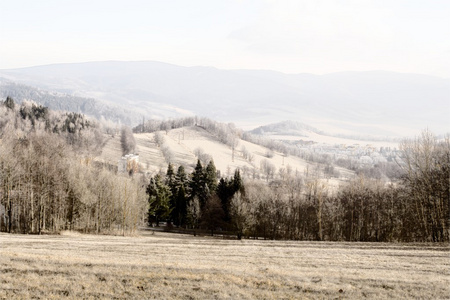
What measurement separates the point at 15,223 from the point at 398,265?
4668 cm

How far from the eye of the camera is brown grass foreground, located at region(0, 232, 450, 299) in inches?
728

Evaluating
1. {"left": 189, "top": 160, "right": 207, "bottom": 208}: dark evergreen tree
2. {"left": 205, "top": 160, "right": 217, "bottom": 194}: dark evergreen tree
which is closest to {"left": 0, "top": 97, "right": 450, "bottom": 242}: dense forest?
{"left": 189, "top": 160, "right": 207, "bottom": 208}: dark evergreen tree

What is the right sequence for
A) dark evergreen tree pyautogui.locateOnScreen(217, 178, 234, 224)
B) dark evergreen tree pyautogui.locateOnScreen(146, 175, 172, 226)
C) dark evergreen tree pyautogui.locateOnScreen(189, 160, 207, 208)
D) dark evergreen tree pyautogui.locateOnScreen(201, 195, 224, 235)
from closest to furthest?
dark evergreen tree pyautogui.locateOnScreen(201, 195, 224, 235) → dark evergreen tree pyautogui.locateOnScreen(217, 178, 234, 224) → dark evergreen tree pyautogui.locateOnScreen(146, 175, 172, 226) → dark evergreen tree pyautogui.locateOnScreen(189, 160, 207, 208)

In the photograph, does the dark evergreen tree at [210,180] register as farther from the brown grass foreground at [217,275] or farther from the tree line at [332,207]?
the brown grass foreground at [217,275]

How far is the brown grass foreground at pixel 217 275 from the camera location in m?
18.5

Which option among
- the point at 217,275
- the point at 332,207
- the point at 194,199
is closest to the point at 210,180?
the point at 194,199

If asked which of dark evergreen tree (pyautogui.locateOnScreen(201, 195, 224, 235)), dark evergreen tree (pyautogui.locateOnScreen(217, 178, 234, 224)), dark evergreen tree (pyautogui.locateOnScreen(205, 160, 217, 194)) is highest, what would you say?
dark evergreen tree (pyautogui.locateOnScreen(205, 160, 217, 194))

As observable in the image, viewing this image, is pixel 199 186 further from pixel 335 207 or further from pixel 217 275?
pixel 217 275

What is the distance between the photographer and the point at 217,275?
2125cm

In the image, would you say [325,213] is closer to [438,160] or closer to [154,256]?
[438,160]

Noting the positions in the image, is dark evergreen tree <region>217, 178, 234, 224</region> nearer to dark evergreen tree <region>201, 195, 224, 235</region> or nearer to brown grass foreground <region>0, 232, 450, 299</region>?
dark evergreen tree <region>201, 195, 224, 235</region>

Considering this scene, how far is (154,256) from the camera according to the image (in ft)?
90.4

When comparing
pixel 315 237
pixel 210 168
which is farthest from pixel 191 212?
pixel 315 237

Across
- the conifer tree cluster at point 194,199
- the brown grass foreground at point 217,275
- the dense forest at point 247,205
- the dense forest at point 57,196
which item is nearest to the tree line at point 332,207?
the conifer tree cluster at point 194,199
